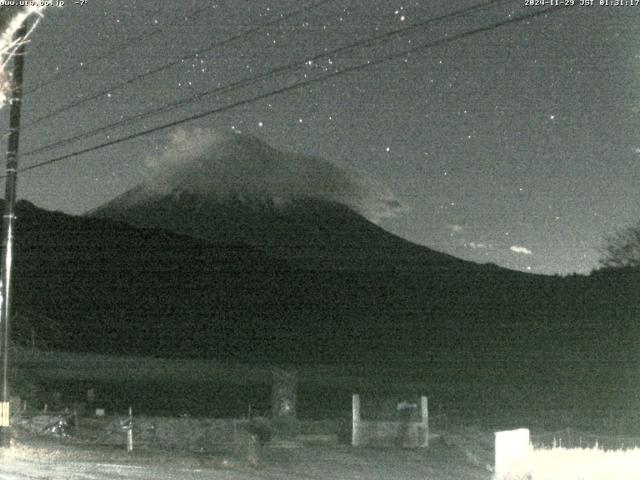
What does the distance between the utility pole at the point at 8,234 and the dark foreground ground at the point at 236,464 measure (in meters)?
0.76

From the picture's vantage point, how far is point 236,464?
16094 millimetres

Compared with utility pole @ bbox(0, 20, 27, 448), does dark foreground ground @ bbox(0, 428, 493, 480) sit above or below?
below

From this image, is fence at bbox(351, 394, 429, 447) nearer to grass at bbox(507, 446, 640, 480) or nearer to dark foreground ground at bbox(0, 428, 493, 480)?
dark foreground ground at bbox(0, 428, 493, 480)

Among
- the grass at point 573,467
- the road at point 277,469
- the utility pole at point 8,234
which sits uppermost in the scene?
the utility pole at point 8,234

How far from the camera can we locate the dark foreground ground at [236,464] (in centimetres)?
1512

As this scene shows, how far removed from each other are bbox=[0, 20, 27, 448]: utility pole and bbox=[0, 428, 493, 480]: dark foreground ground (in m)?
0.76

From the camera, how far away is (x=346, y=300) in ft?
255

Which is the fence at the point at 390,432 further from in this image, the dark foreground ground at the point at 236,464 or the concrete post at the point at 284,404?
the dark foreground ground at the point at 236,464

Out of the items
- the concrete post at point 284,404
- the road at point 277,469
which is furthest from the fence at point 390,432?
the road at point 277,469

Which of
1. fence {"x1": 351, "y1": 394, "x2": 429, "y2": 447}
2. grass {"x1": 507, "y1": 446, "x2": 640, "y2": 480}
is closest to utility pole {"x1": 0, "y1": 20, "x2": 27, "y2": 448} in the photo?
fence {"x1": 351, "y1": 394, "x2": 429, "y2": 447}

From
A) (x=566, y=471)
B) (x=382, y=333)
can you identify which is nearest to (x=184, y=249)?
(x=382, y=333)

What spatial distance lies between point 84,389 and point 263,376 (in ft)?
31.7

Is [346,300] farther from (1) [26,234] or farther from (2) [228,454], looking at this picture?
(2) [228,454]

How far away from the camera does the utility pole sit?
17.6 metres
